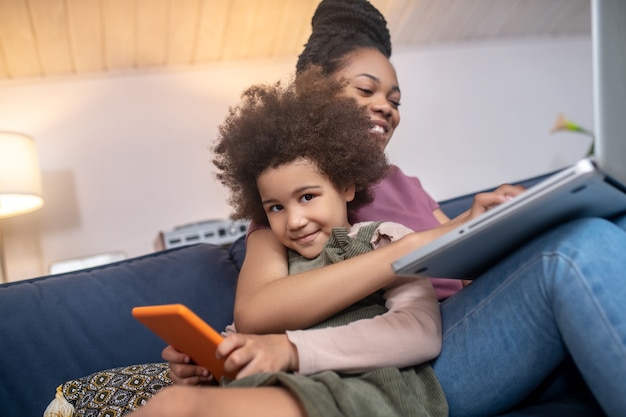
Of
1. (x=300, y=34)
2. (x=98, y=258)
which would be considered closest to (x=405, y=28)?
(x=300, y=34)

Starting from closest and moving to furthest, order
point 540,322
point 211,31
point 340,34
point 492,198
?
point 540,322 < point 492,198 < point 340,34 < point 211,31

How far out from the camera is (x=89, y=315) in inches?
56.3

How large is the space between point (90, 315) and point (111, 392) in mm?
346

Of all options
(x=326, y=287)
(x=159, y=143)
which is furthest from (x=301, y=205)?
(x=159, y=143)

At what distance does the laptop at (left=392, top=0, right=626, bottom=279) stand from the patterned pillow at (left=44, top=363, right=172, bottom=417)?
53 cm

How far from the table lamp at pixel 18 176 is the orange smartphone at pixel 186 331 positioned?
5.83 ft

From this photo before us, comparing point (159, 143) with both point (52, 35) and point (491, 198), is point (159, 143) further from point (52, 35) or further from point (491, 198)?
point (491, 198)

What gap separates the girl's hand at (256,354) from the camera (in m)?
0.83

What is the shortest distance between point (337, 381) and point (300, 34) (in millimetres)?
2524

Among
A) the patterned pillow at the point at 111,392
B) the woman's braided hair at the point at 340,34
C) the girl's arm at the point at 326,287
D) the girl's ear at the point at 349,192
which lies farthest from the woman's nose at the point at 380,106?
the patterned pillow at the point at 111,392

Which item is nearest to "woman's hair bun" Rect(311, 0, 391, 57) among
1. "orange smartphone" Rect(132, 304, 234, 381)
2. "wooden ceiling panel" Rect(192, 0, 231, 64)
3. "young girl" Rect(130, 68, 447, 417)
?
"young girl" Rect(130, 68, 447, 417)

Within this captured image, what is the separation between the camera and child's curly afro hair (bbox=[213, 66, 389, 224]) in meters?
1.21

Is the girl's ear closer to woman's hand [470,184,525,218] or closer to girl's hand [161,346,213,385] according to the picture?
woman's hand [470,184,525,218]

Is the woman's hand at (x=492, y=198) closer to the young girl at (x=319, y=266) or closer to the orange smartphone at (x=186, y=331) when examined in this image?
the young girl at (x=319, y=266)
